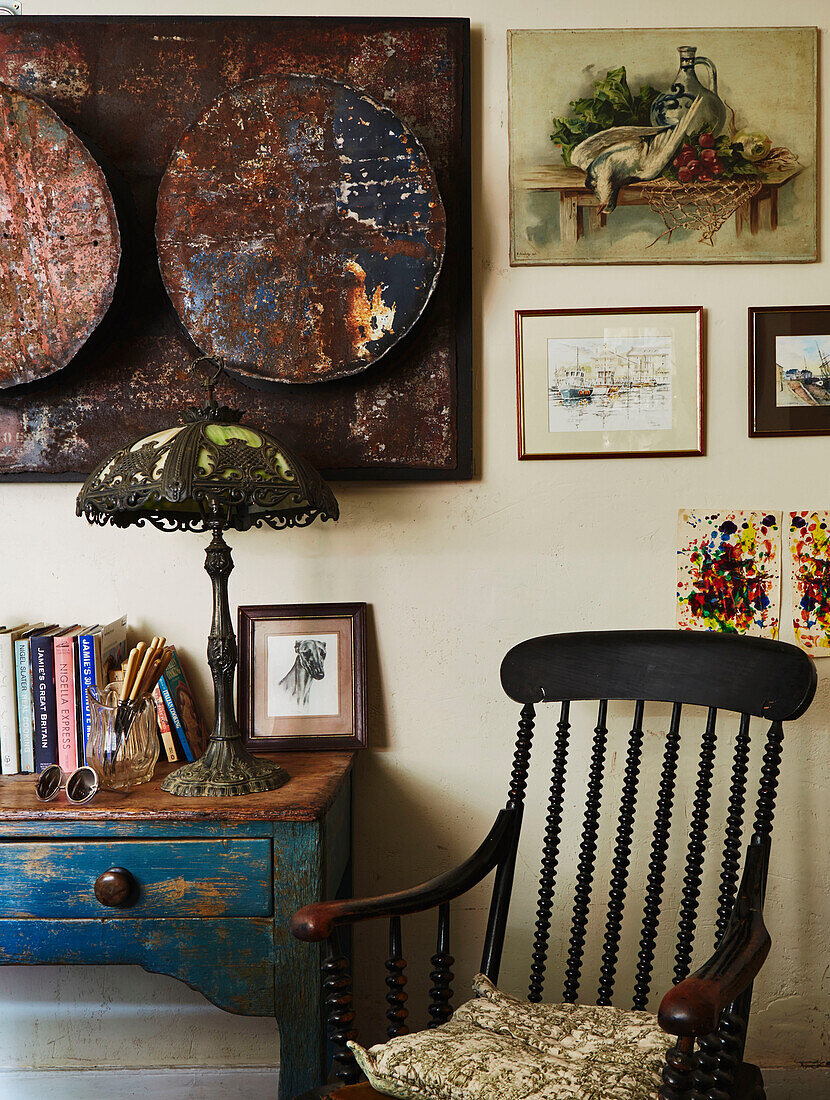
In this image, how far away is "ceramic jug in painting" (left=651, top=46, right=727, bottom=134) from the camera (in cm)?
193

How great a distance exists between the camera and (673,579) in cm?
198

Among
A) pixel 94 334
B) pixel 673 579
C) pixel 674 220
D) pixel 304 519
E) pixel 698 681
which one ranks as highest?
pixel 674 220

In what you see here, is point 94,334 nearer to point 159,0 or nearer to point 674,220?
point 159,0

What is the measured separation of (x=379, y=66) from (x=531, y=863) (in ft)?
5.94

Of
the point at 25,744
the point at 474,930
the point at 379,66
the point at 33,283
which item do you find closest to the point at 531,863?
the point at 474,930

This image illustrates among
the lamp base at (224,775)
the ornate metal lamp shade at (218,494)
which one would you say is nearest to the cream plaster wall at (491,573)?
the ornate metal lamp shade at (218,494)

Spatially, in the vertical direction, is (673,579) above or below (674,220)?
below

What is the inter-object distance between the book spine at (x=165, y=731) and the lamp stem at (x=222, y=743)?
0.67ft

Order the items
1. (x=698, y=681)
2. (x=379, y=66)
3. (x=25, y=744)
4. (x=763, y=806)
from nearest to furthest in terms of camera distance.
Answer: (x=763, y=806)
(x=698, y=681)
(x=25, y=744)
(x=379, y=66)

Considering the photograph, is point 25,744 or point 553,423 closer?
point 25,744

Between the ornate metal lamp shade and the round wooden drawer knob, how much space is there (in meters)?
0.17

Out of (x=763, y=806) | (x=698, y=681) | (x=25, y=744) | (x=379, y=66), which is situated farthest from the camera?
(x=379, y=66)

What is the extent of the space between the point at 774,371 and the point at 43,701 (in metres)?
1.72

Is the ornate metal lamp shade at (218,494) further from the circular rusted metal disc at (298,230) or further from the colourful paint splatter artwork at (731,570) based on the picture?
the colourful paint splatter artwork at (731,570)
